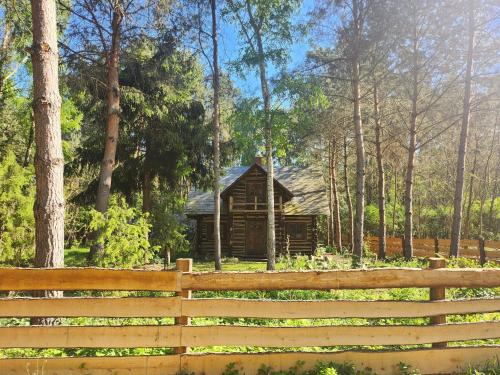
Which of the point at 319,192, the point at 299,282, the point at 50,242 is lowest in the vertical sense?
the point at 299,282

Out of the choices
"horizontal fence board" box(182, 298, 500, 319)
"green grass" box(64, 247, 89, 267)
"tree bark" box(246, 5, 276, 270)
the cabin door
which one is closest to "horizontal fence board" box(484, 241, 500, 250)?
"tree bark" box(246, 5, 276, 270)

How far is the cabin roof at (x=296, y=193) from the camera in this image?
87.9ft

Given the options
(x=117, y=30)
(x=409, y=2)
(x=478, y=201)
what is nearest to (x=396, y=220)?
(x=478, y=201)

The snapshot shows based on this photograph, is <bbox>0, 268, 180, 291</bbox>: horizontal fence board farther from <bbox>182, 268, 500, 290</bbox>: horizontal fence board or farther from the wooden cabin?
the wooden cabin

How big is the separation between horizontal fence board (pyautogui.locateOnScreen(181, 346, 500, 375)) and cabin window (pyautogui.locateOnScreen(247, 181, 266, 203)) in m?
22.2

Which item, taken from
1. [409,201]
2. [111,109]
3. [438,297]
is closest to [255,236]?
[409,201]

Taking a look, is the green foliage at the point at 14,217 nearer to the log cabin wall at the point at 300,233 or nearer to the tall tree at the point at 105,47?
the tall tree at the point at 105,47

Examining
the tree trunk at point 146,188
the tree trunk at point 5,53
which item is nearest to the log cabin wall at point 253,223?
the tree trunk at point 146,188

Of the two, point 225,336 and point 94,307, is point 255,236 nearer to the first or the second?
point 225,336

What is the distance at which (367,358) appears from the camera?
4.34 metres

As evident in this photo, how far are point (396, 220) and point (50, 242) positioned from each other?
37.3 metres

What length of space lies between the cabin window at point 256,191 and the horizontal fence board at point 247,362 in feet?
72.6

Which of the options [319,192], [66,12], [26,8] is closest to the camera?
[26,8]

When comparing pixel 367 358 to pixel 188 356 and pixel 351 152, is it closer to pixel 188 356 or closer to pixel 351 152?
pixel 188 356
